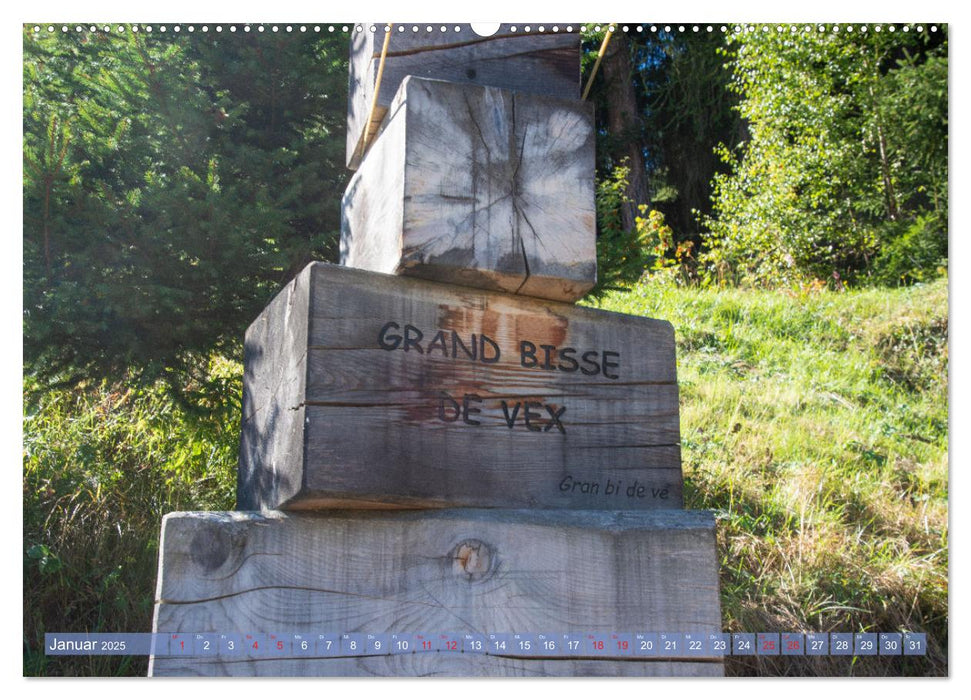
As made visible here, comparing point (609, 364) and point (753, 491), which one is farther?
point (753, 491)

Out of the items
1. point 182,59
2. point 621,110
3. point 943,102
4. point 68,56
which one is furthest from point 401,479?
point 621,110

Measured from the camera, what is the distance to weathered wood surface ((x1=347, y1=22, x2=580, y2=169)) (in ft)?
6.13

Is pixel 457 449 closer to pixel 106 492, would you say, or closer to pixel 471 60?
pixel 471 60

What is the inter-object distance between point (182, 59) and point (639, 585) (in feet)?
9.60

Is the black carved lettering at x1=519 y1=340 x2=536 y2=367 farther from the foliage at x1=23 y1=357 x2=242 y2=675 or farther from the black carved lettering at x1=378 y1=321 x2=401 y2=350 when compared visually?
the foliage at x1=23 y1=357 x2=242 y2=675

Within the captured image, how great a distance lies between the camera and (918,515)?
3.53 metres

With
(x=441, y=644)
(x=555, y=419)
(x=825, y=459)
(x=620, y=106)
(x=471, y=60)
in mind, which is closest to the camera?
(x=441, y=644)

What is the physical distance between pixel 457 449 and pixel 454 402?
0.09 metres

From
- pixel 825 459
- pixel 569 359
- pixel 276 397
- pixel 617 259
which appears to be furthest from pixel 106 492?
pixel 825 459

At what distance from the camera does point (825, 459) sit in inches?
155

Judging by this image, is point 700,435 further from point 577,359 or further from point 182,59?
point 182,59

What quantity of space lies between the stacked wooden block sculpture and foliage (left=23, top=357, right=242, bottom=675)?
112 centimetres

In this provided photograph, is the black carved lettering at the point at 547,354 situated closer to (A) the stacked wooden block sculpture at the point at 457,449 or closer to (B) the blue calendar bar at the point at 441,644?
(A) the stacked wooden block sculpture at the point at 457,449

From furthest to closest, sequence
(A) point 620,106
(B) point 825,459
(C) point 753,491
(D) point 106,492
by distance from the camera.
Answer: (A) point 620,106, (B) point 825,459, (C) point 753,491, (D) point 106,492
